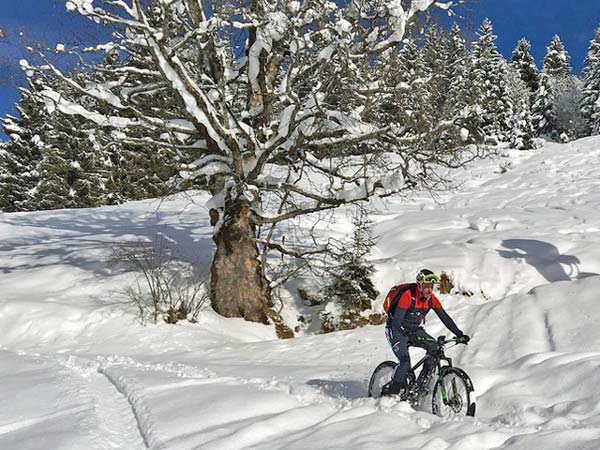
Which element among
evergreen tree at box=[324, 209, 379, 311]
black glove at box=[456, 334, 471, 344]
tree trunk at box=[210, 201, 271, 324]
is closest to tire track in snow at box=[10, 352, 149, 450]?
black glove at box=[456, 334, 471, 344]

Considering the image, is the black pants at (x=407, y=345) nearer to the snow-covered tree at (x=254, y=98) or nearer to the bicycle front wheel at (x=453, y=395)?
the bicycle front wheel at (x=453, y=395)

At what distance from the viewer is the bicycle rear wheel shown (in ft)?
21.1

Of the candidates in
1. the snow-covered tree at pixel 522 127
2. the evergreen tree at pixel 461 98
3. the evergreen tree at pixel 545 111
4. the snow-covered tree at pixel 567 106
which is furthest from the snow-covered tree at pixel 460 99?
the snow-covered tree at pixel 567 106

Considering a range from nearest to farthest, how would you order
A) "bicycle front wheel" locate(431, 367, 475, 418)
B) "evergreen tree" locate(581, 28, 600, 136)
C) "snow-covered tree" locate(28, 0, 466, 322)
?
"bicycle front wheel" locate(431, 367, 475, 418) < "snow-covered tree" locate(28, 0, 466, 322) < "evergreen tree" locate(581, 28, 600, 136)

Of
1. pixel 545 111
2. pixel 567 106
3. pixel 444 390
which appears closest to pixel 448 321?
pixel 444 390

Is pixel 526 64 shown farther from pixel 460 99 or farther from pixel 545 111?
pixel 460 99

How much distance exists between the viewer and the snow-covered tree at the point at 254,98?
9016mm

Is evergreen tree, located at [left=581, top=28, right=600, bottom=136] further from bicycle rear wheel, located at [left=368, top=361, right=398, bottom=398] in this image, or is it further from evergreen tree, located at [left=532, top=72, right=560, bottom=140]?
bicycle rear wheel, located at [left=368, top=361, right=398, bottom=398]

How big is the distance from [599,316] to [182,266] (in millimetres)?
9213

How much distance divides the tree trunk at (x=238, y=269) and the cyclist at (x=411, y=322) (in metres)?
5.45

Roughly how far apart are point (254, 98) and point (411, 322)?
6755mm

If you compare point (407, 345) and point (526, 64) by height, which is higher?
point (526, 64)

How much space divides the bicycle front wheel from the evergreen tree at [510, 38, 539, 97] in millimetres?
59254

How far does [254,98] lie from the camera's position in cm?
1131
